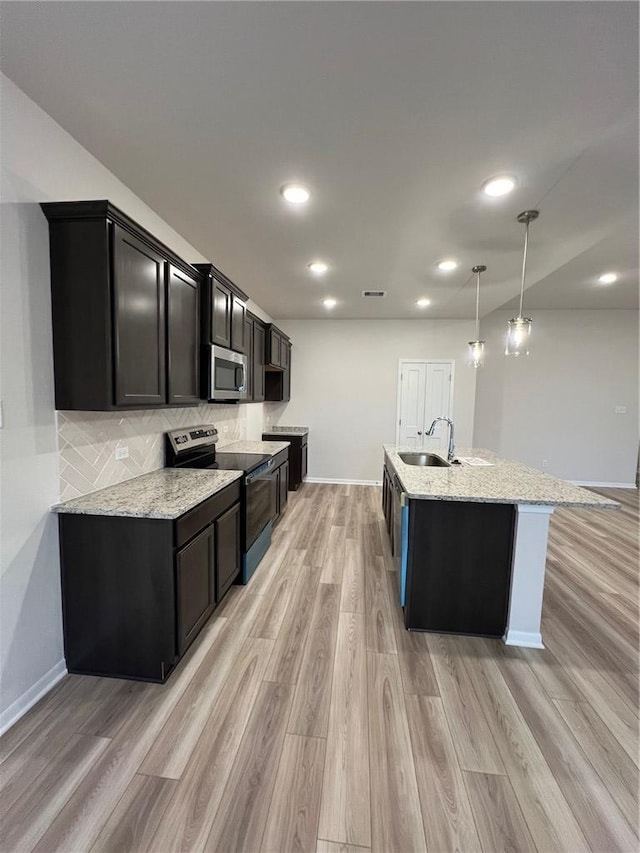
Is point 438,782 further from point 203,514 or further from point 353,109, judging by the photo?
point 353,109

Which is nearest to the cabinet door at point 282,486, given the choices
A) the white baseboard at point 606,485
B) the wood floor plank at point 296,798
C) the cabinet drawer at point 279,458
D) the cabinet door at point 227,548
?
the cabinet drawer at point 279,458

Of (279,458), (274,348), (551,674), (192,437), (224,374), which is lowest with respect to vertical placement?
(551,674)

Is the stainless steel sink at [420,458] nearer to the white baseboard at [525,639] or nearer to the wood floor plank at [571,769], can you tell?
the white baseboard at [525,639]

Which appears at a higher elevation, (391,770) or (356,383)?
(356,383)

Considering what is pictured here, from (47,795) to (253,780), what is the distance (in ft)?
2.40

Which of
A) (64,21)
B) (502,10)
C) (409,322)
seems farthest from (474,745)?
(409,322)

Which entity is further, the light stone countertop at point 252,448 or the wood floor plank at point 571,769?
the light stone countertop at point 252,448

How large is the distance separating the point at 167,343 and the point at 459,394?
183 inches

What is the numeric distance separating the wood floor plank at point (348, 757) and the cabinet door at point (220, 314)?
237 centimetres

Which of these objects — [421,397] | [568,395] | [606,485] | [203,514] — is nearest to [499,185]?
[203,514]

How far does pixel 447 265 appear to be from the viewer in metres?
3.26

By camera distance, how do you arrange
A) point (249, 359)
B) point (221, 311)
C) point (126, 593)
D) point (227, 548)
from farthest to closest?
point (249, 359)
point (221, 311)
point (227, 548)
point (126, 593)

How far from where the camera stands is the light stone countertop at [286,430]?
17.3 feet

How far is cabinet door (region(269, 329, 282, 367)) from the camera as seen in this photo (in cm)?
438
